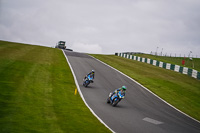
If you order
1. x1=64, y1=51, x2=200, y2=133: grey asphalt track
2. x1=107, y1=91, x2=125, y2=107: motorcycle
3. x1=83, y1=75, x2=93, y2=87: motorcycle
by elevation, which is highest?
x1=83, y1=75, x2=93, y2=87: motorcycle

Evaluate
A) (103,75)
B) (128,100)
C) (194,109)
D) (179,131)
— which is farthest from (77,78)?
(179,131)

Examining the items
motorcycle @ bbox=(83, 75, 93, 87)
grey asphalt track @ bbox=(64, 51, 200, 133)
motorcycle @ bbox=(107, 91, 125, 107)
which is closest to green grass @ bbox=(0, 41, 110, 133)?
grey asphalt track @ bbox=(64, 51, 200, 133)

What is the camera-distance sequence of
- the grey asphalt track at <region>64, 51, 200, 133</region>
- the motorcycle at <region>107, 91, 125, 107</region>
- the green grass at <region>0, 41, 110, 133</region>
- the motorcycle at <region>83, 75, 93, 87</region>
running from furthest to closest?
the motorcycle at <region>83, 75, 93, 87</region> < the motorcycle at <region>107, 91, 125, 107</region> < the grey asphalt track at <region>64, 51, 200, 133</region> < the green grass at <region>0, 41, 110, 133</region>

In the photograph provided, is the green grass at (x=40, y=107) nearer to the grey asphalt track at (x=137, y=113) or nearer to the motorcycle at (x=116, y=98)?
the grey asphalt track at (x=137, y=113)

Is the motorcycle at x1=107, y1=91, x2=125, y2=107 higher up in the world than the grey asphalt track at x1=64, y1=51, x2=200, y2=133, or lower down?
higher up

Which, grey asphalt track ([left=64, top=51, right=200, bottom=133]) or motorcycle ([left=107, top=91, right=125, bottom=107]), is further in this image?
motorcycle ([left=107, top=91, right=125, bottom=107])

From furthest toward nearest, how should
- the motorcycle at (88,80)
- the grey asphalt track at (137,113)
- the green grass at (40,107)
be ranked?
the motorcycle at (88,80)
the grey asphalt track at (137,113)
the green grass at (40,107)

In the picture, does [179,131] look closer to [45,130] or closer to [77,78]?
[45,130]

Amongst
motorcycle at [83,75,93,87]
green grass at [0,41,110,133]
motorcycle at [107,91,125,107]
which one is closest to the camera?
green grass at [0,41,110,133]

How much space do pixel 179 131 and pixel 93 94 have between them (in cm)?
763

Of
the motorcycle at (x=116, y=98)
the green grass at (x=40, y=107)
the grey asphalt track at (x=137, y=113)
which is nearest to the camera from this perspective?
the green grass at (x=40, y=107)

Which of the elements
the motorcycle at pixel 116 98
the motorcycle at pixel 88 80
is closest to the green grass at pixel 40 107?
the motorcycle at pixel 88 80

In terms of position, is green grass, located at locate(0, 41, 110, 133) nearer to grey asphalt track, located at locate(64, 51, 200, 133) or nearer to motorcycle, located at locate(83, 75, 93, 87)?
grey asphalt track, located at locate(64, 51, 200, 133)

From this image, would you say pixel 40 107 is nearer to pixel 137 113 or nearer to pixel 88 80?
pixel 137 113
